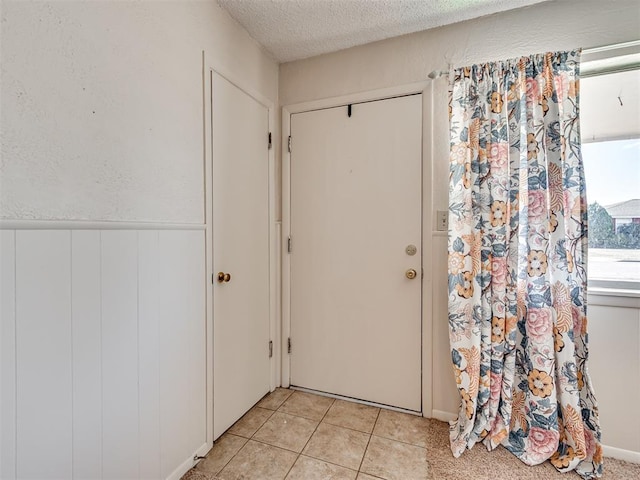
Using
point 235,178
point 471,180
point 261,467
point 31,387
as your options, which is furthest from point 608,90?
Answer: point 31,387

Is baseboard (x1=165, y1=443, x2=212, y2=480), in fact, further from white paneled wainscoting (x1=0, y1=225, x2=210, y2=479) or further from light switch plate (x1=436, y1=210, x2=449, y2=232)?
light switch plate (x1=436, y1=210, x2=449, y2=232)

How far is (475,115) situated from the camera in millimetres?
1617

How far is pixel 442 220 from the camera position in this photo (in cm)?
180

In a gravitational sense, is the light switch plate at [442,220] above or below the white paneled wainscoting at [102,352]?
above

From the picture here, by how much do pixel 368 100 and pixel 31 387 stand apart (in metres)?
2.02

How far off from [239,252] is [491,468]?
1.66 m

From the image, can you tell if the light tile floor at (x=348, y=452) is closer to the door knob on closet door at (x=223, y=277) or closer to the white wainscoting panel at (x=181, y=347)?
the white wainscoting panel at (x=181, y=347)

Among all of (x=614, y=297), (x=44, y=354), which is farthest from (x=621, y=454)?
(x=44, y=354)

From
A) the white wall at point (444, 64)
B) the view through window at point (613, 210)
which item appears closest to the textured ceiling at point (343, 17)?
the white wall at point (444, 64)

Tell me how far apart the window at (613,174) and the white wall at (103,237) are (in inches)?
78.1

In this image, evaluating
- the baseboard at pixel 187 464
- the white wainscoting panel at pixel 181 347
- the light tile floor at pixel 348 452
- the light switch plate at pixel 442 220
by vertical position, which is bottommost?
the light tile floor at pixel 348 452

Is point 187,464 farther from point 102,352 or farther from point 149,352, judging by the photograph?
point 102,352

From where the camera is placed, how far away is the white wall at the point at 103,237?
0.87 meters

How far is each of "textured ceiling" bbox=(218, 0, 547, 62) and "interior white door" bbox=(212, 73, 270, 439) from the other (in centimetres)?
39
